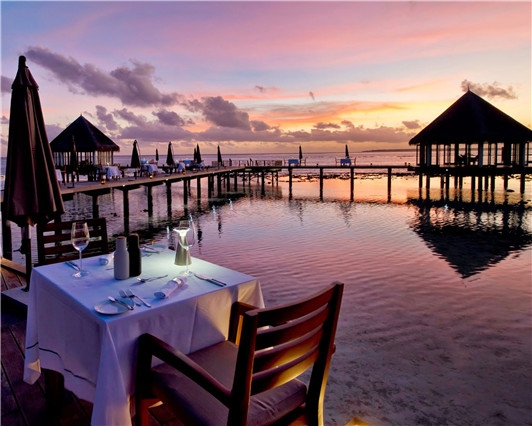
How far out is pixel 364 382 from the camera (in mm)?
4027

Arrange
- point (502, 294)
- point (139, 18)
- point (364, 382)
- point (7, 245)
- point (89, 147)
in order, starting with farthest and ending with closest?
point (89, 147) < point (139, 18) < point (7, 245) < point (502, 294) < point (364, 382)

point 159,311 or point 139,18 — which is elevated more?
point 139,18

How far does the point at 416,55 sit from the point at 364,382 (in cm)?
1573

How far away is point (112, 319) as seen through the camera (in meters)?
1.94

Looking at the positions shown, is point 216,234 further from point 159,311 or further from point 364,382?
point 159,311

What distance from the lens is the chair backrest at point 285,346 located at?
160cm

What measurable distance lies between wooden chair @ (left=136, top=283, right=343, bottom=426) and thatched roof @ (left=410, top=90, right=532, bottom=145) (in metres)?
26.0

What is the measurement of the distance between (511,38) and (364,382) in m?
14.7

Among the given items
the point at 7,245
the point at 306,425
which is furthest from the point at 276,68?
the point at 306,425

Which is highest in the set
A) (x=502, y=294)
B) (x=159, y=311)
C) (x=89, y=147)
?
(x=89, y=147)

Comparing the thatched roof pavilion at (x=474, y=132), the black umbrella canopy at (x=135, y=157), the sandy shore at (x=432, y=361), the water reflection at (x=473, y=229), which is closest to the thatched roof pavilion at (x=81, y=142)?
the black umbrella canopy at (x=135, y=157)

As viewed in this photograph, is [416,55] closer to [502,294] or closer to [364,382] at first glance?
[502,294]

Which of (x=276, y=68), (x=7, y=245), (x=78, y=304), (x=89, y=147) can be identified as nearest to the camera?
(x=78, y=304)

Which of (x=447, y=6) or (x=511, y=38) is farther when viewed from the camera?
(x=511, y=38)
